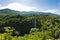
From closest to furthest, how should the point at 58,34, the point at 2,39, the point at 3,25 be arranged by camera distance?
the point at 2,39
the point at 58,34
the point at 3,25

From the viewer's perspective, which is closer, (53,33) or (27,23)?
(53,33)

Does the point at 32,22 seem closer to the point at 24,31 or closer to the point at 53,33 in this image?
the point at 24,31

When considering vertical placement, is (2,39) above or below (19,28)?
above

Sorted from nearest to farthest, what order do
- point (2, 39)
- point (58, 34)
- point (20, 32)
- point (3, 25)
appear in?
point (2, 39)
point (58, 34)
point (20, 32)
point (3, 25)

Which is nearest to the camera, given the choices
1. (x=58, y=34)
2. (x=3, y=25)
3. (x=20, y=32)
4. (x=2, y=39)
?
(x=2, y=39)

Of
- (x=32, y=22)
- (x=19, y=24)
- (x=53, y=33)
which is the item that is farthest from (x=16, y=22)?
(x=53, y=33)

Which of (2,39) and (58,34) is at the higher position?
(2,39)

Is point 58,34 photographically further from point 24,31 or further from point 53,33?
point 24,31

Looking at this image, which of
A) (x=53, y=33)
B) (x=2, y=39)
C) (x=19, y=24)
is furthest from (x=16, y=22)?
(x=2, y=39)

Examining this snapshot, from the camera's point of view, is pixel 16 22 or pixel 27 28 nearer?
pixel 27 28
